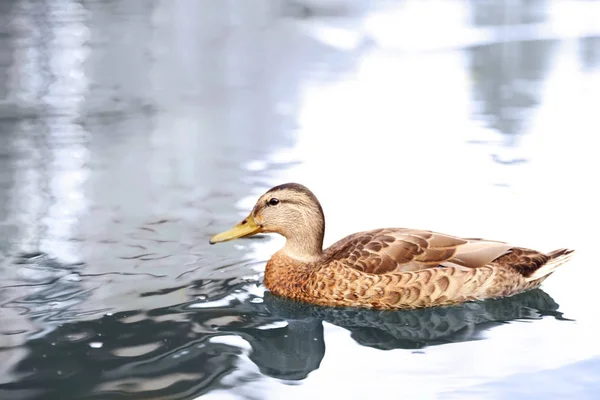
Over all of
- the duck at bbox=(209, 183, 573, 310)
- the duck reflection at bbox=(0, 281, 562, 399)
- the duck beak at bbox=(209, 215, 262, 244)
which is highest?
the duck beak at bbox=(209, 215, 262, 244)

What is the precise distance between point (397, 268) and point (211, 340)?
4.63 ft

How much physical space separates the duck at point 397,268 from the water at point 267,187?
116mm

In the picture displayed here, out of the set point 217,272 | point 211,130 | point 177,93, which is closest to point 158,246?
point 217,272

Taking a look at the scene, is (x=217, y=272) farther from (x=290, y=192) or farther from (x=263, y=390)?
(x=263, y=390)

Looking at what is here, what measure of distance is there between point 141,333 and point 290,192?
4.96 feet

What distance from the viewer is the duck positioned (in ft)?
23.3

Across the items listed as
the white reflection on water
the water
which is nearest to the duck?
the water

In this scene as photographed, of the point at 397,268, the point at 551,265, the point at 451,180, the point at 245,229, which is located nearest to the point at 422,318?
the point at 397,268

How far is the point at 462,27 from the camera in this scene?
70.9 feet

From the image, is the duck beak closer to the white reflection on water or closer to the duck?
the duck

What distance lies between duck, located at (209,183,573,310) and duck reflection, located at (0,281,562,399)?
0.08m

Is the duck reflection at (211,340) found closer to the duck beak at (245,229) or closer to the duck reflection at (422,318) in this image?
the duck reflection at (422,318)

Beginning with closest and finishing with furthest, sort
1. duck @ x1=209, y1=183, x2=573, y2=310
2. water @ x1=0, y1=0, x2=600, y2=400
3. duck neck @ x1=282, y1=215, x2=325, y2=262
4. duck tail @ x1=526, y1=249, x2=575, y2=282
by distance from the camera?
water @ x1=0, y1=0, x2=600, y2=400 < duck @ x1=209, y1=183, x2=573, y2=310 < duck tail @ x1=526, y1=249, x2=575, y2=282 < duck neck @ x1=282, y1=215, x2=325, y2=262

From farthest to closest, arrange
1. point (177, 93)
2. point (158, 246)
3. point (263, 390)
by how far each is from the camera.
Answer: point (177, 93), point (158, 246), point (263, 390)
